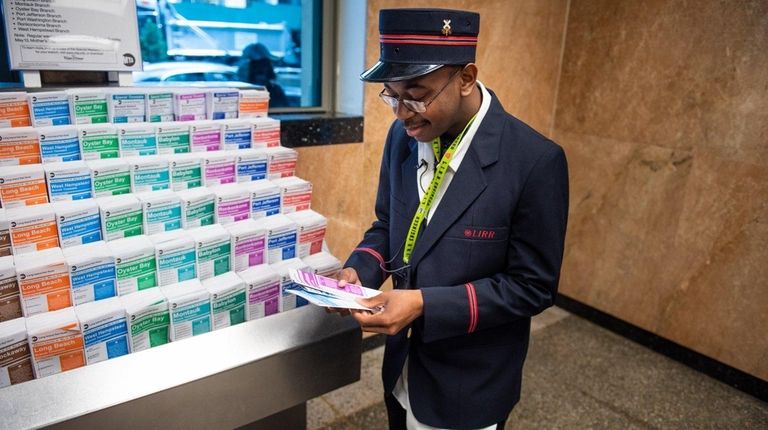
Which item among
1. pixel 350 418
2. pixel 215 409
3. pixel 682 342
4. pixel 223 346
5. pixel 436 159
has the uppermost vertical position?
pixel 436 159

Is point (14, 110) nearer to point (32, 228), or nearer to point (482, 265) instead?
point (32, 228)

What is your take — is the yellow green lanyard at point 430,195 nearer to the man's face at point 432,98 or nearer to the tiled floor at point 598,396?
the man's face at point 432,98

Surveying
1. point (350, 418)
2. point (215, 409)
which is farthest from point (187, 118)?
point (350, 418)

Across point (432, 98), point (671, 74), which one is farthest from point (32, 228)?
point (671, 74)

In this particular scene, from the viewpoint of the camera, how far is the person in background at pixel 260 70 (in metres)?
2.56

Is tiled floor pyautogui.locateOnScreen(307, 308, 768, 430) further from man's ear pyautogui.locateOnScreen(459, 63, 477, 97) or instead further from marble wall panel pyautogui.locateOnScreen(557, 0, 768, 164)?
man's ear pyautogui.locateOnScreen(459, 63, 477, 97)

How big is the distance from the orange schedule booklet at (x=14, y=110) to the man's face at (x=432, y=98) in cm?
100

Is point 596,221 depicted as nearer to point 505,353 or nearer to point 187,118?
point 505,353

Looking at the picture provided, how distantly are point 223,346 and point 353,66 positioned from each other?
169cm

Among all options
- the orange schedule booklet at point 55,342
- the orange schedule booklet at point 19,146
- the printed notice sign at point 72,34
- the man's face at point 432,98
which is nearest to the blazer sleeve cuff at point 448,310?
the man's face at point 432,98

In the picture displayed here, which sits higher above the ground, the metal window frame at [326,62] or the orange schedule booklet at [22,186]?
the metal window frame at [326,62]

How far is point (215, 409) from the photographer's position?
1473 mm

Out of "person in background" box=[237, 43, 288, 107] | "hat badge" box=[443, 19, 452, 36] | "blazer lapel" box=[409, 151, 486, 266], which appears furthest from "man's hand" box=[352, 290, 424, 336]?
"person in background" box=[237, 43, 288, 107]

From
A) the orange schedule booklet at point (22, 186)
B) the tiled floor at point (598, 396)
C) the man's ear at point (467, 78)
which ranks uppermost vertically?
the man's ear at point (467, 78)
